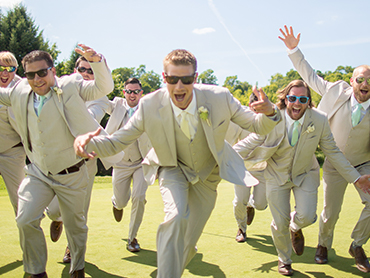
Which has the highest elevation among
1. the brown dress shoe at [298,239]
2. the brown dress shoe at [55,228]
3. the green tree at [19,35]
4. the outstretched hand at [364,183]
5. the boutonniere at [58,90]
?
the green tree at [19,35]

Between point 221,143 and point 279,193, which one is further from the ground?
point 221,143

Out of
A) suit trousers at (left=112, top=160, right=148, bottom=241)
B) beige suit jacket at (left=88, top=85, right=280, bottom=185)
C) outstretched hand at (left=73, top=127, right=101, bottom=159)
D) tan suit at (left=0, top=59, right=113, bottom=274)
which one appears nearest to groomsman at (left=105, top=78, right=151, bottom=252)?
suit trousers at (left=112, top=160, right=148, bottom=241)

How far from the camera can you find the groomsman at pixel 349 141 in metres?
5.68

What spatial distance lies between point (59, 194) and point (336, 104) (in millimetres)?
3875

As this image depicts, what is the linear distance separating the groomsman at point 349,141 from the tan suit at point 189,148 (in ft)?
7.27

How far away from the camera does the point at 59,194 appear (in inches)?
187

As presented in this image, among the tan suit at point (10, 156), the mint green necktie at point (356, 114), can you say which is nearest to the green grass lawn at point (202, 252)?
the tan suit at point (10, 156)

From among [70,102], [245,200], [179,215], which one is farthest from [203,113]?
[245,200]

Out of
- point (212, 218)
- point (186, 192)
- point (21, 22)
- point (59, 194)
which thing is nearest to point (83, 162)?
point (59, 194)

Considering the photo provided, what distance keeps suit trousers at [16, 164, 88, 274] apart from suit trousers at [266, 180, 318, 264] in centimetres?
242

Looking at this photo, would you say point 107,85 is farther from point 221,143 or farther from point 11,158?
point 11,158

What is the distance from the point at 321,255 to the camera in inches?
230

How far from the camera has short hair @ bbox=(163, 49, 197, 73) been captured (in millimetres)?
3914

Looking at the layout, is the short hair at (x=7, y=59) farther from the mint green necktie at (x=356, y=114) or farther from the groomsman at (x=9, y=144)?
the mint green necktie at (x=356, y=114)
